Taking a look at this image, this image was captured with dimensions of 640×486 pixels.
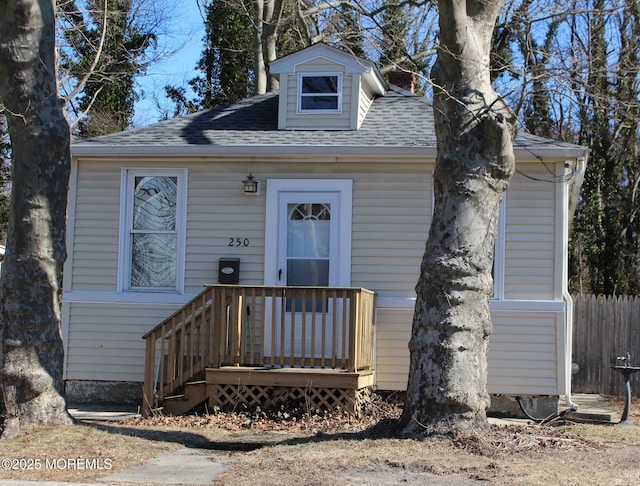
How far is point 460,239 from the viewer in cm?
812

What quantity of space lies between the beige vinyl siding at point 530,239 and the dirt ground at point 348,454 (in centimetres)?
222

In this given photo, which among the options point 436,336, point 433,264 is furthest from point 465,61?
point 436,336

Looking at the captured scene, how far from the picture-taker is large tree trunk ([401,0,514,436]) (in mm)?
7941

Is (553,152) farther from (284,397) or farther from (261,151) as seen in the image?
(284,397)

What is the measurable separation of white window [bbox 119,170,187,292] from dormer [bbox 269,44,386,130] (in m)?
1.94

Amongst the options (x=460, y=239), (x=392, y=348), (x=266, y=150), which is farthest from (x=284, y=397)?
(x=460, y=239)

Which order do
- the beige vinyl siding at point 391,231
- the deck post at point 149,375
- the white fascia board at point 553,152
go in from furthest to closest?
1. the beige vinyl siding at point 391,231
2. the white fascia board at point 553,152
3. the deck post at point 149,375

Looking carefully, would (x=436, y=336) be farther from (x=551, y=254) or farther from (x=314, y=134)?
(x=314, y=134)

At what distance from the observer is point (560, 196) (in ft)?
36.7

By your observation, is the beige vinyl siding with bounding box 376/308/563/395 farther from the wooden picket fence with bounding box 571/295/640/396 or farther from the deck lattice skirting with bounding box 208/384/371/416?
the wooden picket fence with bounding box 571/295/640/396

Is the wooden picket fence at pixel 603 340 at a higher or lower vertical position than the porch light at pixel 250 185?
lower

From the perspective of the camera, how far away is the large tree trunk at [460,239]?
7.94 metres

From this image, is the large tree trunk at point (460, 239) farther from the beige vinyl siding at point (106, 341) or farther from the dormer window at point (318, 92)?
the beige vinyl siding at point (106, 341)

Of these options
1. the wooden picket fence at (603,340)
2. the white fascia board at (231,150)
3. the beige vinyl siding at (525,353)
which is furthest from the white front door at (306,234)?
the wooden picket fence at (603,340)
